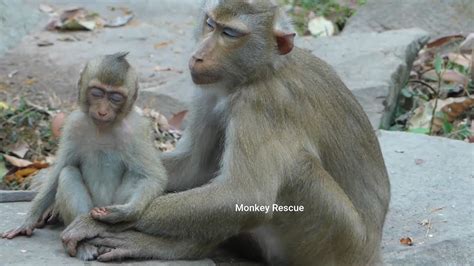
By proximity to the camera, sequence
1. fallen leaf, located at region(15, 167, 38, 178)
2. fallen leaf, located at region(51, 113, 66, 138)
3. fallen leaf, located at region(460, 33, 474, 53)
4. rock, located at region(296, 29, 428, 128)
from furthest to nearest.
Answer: fallen leaf, located at region(460, 33, 474, 53), rock, located at region(296, 29, 428, 128), fallen leaf, located at region(51, 113, 66, 138), fallen leaf, located at region(15, 167, 38, 178)

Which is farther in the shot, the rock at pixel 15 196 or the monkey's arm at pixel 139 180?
the rock at pixel 15 196

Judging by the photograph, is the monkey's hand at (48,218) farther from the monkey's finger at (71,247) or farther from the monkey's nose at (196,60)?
the monkey's nose at (196,60)

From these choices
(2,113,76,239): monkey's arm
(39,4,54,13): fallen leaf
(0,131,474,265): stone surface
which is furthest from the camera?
(39,4,54,13): fallen leaf

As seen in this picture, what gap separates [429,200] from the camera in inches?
316

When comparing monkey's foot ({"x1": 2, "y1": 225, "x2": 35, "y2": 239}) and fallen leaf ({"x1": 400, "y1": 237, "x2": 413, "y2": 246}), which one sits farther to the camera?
fallen leaf ({"x1": 400, "y1": 237, "x2": 413, "y2": 246})

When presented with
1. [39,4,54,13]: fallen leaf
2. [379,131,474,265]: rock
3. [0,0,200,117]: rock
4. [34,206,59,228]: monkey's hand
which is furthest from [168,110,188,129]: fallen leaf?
[39,4,54,13]: fallen leaf

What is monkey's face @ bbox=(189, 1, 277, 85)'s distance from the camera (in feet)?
19.7

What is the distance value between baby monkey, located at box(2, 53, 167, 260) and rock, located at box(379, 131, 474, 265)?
2065 mm

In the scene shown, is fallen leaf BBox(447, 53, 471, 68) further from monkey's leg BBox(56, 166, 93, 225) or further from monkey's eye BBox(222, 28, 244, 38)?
monkey's leg BBox(56, 166, 93, 225)

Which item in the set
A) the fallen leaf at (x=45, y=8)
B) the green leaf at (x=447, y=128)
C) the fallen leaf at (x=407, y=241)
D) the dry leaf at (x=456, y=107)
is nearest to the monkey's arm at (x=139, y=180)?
the fallen leaf at (x=407, y=241)

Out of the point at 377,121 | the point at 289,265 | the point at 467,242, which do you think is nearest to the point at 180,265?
the point at 289,265

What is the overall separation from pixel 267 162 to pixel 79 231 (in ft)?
4.15

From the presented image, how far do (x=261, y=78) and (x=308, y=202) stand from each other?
34.3 inches

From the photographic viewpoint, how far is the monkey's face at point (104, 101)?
234 inches
